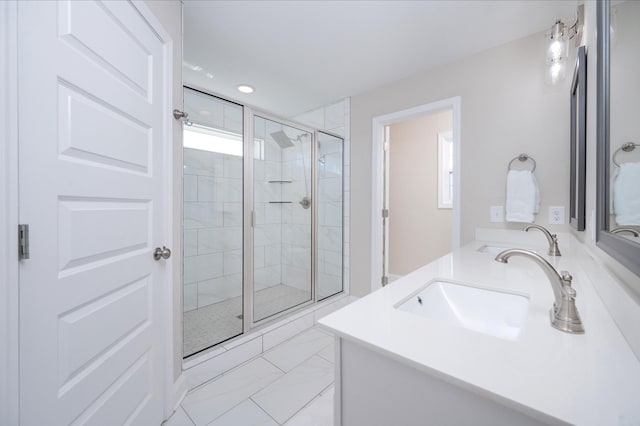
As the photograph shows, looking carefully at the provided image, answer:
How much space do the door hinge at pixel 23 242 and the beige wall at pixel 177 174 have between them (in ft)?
2.21

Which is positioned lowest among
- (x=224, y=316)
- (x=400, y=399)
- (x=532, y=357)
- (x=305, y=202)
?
(x=224, y=316)

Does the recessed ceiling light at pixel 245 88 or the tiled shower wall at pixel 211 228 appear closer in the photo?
the tiled shower wall at pixel 211 228

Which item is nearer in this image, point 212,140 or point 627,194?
point 627,194

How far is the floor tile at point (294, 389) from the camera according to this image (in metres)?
1.39

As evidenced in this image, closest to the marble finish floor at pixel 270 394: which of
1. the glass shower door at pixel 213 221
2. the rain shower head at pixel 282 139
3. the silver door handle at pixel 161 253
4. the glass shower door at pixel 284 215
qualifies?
the glass shower door at pixel 213 221

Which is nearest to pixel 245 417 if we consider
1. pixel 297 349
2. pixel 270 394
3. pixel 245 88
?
pixel 270 394

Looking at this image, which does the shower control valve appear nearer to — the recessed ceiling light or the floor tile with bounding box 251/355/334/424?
the recessed ceiling light

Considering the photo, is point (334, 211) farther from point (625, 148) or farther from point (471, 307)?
point (625, 148)

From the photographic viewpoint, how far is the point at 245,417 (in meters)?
1.34

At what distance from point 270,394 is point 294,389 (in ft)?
0.47

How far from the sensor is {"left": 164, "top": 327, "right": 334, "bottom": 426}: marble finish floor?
4.33 feet

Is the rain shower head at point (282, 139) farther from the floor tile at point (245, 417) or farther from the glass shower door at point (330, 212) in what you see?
the floor tile at point (245, 417)

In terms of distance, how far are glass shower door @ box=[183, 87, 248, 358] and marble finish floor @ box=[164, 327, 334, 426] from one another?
0.32 m

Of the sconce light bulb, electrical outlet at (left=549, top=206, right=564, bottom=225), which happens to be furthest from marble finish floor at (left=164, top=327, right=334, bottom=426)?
the sconce light bulb
